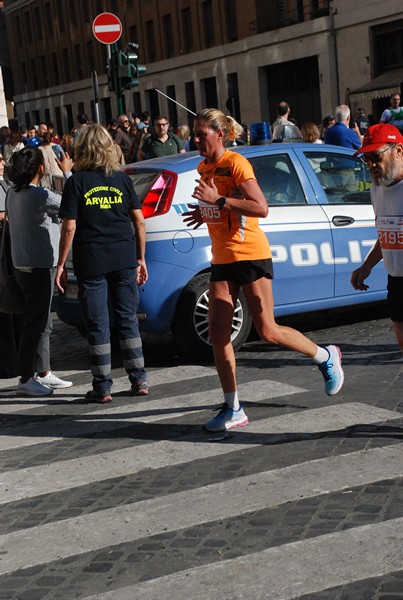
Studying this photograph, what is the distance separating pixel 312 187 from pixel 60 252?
2.65 meters

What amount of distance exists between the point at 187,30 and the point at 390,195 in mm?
52128

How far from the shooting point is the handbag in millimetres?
7730

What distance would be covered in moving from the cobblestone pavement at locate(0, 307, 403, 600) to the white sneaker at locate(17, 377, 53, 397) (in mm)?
128

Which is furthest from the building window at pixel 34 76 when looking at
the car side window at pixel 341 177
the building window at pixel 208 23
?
the car side window at pixel 341 177

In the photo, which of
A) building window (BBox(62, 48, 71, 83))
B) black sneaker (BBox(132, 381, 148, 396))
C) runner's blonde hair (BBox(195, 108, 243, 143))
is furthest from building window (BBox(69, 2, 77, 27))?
runner's blonde hair (BBox(195, 108, 243, 143))

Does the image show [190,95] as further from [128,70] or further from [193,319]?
[193,319]

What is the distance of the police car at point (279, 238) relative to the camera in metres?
8.16

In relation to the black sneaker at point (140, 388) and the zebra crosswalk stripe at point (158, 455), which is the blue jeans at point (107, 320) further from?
the zebra crosswalk stripe at point (158, 455)

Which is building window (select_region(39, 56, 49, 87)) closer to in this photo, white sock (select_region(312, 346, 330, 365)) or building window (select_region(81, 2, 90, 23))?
building window (select_region(81, 2, 90, 23))

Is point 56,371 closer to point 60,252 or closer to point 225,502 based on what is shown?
point 60,252

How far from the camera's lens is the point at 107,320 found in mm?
7355

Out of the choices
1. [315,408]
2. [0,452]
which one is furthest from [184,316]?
[0,452]

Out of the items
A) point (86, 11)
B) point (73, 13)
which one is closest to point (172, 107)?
point (86, 11)

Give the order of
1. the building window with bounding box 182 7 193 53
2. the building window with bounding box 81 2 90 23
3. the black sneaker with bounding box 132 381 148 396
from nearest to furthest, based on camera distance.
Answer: the black sneaker with bounding box 132 381 148 396
the building window with bounding box 182 7 193 53
the building window with bounding box 81 2 90 23
